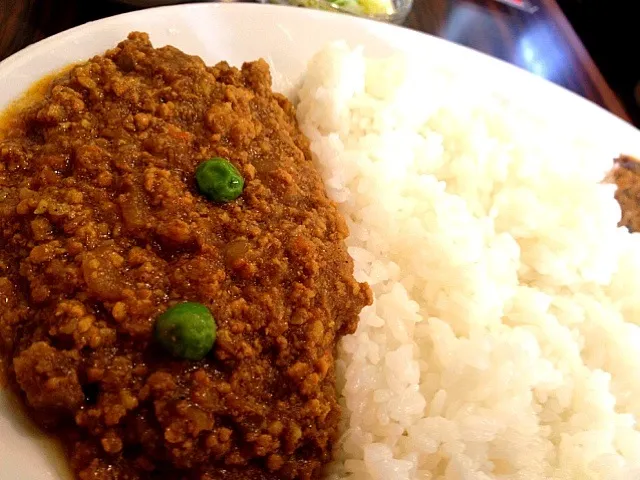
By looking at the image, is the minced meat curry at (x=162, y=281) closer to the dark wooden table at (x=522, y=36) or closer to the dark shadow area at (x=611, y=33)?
the dark wooden table at (x=522, y=36)

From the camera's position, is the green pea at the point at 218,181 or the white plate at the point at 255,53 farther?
the green pea at the point at 218,181

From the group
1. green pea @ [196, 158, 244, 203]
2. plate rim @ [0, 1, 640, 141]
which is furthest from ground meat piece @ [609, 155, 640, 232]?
green pea @ [196, 158, 244, 203]

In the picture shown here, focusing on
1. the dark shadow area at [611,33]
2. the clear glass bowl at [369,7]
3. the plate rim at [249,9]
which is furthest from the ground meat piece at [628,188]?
the dark shadow area at [611,33]

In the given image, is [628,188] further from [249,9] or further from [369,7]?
[249,9]

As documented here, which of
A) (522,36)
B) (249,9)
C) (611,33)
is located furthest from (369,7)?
(611,33)

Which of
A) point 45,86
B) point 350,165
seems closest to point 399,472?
point 350,165

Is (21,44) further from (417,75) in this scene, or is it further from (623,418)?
(623,418)

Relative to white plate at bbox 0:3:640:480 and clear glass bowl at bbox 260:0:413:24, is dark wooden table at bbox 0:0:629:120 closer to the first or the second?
clear glass bowl at bbox 260:0:413:24
